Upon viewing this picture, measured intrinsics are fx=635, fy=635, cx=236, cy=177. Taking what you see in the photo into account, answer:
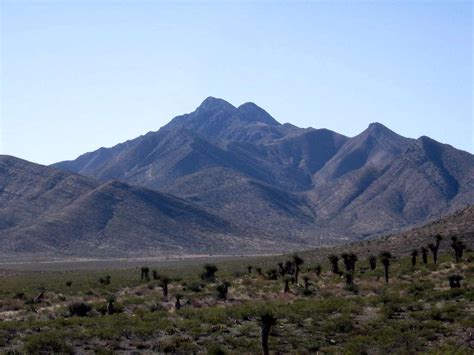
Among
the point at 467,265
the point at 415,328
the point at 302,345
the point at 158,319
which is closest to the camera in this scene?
the point at 302,345

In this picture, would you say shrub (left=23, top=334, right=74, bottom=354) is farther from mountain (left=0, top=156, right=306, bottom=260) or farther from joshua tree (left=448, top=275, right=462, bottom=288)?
mountain (left=0, top=156, right=306, bottom=260)

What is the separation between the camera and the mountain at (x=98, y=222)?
428 feet

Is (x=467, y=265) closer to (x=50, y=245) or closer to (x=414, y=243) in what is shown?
(x=414, y=243)

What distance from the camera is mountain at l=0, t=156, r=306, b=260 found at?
428ft

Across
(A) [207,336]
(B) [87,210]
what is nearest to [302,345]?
(A) [207,336]

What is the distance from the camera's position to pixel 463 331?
995 inches

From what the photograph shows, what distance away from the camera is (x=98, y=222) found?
145 metres

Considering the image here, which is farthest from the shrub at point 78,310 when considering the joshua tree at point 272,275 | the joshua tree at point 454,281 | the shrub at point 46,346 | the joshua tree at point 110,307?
the joshua tree at point 272,275

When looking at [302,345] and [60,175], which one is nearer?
[302,345]

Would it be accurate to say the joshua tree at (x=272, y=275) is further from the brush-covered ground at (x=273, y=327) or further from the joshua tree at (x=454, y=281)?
the joshua tree at (x=454, y=281)

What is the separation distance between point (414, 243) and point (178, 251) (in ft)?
231

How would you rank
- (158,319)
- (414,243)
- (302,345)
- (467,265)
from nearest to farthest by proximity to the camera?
(302,345) < (158,319) < (467,265) < (414,243)

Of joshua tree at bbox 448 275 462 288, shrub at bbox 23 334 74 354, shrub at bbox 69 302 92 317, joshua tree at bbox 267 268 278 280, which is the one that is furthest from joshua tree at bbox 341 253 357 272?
shrub at bbox 23 334 74 354

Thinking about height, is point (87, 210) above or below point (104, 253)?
above
